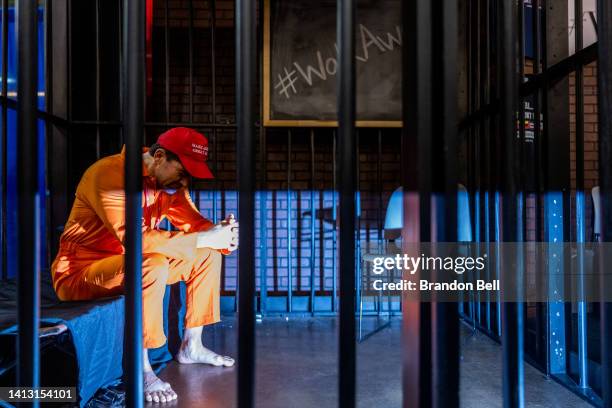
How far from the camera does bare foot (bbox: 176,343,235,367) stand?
2578 millimetres

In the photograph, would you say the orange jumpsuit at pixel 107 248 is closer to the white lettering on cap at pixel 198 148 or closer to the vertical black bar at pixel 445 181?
the white lettering on cap at pixel 198 148

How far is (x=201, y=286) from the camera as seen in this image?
104 inches

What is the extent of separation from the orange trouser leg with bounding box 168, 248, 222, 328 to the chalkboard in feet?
5.96

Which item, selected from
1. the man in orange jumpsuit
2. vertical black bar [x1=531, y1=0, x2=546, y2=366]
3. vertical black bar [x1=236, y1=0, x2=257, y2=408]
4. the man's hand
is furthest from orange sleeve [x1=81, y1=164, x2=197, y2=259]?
vertical black bar [x1=531, y1=0, x2=546, y2=366]

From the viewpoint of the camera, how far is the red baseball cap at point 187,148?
88.0 inches

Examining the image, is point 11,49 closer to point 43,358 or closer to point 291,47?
point 291,47

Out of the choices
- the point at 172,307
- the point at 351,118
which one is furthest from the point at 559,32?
the point at 172,307

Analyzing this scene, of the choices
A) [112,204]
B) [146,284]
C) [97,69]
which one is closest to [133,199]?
[112,204]

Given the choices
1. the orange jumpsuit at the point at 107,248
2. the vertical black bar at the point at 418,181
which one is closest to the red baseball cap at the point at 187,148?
the orange jumpsuit at the point at 107,248

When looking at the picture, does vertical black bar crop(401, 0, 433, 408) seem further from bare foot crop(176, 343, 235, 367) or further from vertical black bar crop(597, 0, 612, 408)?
bare foot crop(176, 343, 235, 367)

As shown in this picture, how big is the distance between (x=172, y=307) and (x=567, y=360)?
7.90 ft

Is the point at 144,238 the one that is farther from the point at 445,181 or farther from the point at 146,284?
the point at 445,181

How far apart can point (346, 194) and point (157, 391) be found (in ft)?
6.22

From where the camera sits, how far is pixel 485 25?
11.4 ft
